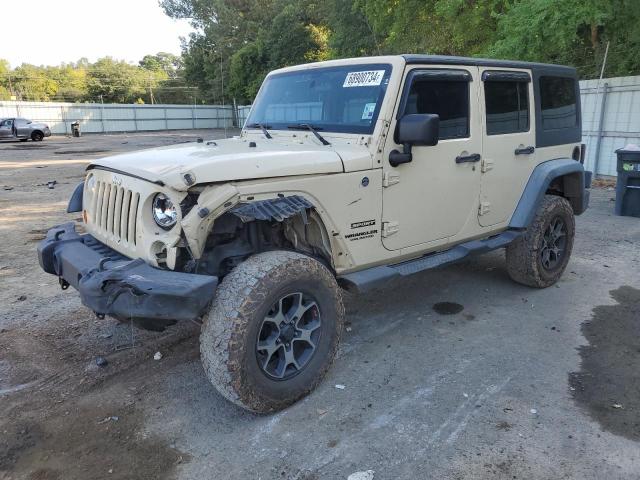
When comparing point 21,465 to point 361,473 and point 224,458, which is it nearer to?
point 224,458

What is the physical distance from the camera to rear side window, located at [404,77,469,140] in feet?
12.5

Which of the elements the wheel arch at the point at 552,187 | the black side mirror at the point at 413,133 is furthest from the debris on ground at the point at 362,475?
the wheel arch at the point at 552,187

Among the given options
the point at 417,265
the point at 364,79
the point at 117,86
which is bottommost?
the point at 417,265

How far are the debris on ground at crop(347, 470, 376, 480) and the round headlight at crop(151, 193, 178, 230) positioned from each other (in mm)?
1660

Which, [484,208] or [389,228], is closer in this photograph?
[389,228]

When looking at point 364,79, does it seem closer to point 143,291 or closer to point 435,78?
point 435,78

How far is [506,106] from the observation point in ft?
15.2

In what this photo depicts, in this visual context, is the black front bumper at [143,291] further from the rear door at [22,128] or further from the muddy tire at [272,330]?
the rear door at [22,128]

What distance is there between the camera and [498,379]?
3.57m

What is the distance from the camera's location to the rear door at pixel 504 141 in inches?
175

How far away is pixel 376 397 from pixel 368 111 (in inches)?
77.6

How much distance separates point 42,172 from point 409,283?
13752 mm

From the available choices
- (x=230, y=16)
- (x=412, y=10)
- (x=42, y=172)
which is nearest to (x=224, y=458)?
(x=412, y=10)

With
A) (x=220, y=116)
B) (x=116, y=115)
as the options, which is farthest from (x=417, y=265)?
(x=220, y=116)
